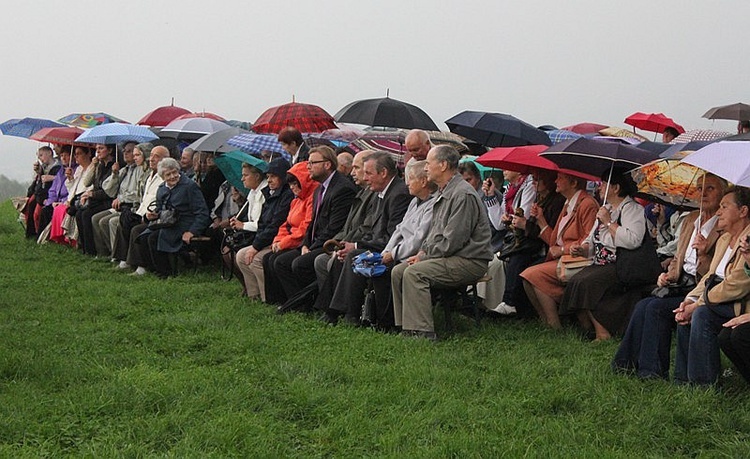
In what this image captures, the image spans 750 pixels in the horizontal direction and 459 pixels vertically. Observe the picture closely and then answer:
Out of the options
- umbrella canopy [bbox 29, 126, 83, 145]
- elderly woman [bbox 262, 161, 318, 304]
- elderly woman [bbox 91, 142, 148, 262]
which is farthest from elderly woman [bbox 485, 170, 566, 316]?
umbrella canopy [bbox 29, 126, 83, 145]

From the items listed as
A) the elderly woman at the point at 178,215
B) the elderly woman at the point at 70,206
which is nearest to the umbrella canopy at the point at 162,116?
the elderly woman at the point at 70,206

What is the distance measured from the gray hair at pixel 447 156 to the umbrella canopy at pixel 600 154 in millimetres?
724

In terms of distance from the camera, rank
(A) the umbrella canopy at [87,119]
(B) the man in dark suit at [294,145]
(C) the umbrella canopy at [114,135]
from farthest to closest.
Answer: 1. (A) the umbrella canopy at [87,119]
2. (C) the umbrella canopy at [114,135]
3. (B) the man in dark suit at [294,145]

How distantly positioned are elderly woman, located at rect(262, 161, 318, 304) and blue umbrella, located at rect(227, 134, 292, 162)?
192 cm

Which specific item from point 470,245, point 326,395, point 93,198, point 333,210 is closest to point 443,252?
point 470,245

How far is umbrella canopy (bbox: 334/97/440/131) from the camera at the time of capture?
11047mm

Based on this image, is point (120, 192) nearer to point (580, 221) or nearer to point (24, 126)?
point (24, 126)

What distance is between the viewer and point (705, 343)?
5.59 m

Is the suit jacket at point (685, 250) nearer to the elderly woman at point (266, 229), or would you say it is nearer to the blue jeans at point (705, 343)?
the blue jeans at point (705, 343)

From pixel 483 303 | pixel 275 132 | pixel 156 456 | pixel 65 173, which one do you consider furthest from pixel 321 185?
pixel 65 173

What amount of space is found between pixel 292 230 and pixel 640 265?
12.3 ft

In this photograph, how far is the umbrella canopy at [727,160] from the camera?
5.14 meters

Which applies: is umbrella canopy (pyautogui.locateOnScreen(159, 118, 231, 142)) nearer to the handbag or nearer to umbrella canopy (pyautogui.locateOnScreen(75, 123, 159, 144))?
umbrella canopy (pyautogui.locateOnScreen(75, 123, 159, 144))

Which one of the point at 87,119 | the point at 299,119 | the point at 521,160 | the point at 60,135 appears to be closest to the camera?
the point at 521,160
